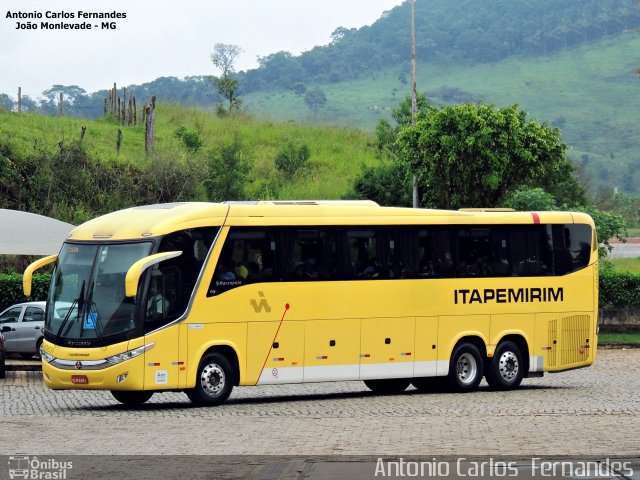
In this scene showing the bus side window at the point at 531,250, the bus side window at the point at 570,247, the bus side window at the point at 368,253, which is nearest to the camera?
the bus side window at the point at 368,253

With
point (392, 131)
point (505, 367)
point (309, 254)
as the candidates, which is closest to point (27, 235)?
point (309, 254)

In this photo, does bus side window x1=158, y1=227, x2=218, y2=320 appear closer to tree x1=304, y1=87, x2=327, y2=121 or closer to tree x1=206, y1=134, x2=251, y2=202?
tree x1=206, y1=134, x2=251, y2=202

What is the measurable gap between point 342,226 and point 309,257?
37.4 inches

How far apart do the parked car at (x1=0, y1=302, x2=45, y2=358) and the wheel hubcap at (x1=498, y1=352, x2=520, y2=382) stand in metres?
13.9

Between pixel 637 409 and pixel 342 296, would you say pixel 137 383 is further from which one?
pixel 637 409

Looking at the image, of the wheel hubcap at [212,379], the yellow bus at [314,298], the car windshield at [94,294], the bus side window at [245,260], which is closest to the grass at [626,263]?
Result: the yellow bus at [314,298]

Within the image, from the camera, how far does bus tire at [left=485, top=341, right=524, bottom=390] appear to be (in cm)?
2652

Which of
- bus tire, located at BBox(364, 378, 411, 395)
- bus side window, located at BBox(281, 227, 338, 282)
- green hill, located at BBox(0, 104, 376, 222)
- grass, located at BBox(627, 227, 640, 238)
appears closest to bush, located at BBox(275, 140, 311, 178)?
green hill, located at BBox(0, 104, 376, 222)

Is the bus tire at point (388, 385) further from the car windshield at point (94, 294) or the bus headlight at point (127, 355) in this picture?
the car windshield at point (94, 294)

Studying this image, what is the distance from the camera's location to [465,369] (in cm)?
2627

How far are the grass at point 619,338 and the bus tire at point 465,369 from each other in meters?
15.8

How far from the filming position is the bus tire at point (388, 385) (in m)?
26.6

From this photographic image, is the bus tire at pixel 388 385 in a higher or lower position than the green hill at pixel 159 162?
lower

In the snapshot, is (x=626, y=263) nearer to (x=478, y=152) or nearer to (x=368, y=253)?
(x=478, y=152)
